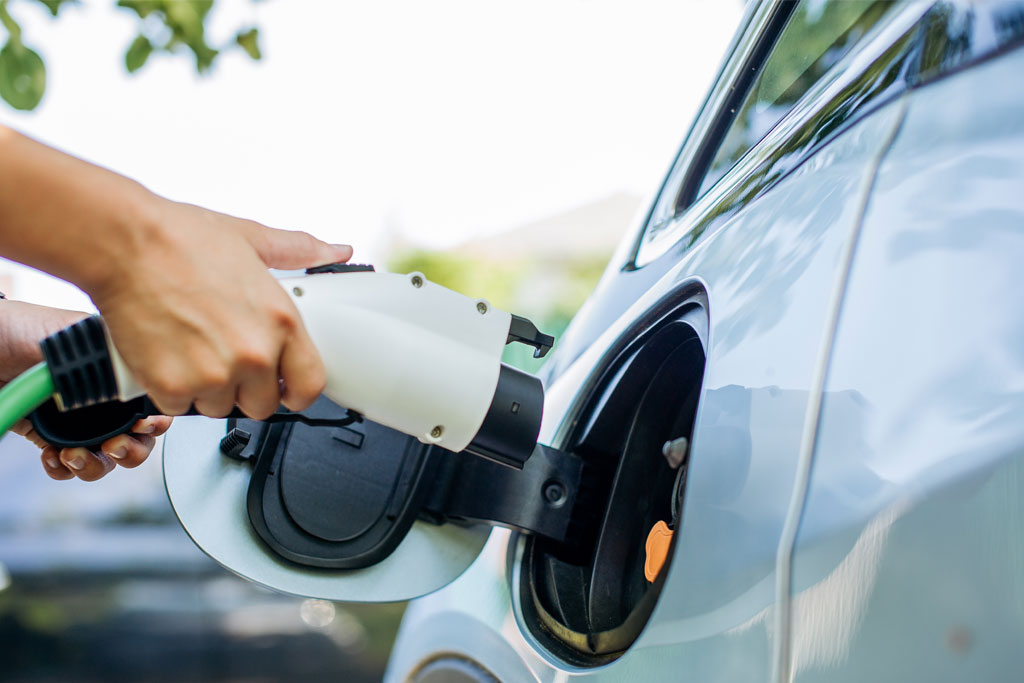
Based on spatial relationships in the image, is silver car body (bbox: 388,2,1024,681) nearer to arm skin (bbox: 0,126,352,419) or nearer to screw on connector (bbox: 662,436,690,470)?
screw on connector (bbox: 662,436,690,470)

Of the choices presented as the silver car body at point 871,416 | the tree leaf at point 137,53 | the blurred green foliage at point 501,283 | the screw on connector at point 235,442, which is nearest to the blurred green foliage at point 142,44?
the tree leaf at point 137,53

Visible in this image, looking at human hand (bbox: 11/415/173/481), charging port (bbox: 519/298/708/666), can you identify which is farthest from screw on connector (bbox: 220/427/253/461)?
charging port (bbox: 519/298/708/666)

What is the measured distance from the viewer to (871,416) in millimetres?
620

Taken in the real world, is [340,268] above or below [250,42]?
below

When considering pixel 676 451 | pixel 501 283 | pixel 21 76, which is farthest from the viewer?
pixel 501 283

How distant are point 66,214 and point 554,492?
624 mm

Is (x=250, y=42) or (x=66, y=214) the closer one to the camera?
(x=66, y=214)

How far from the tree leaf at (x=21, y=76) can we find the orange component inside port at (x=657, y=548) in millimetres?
1842

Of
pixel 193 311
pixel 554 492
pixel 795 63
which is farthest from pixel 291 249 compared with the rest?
pixel 795 63

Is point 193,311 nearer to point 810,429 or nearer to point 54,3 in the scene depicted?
point 810,429

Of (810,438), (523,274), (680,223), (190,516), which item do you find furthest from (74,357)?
(523,274)

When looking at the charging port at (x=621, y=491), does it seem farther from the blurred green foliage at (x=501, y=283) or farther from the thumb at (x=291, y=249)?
the blurred green foliage at (x=501, y=283)

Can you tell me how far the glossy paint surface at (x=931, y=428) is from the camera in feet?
1.80

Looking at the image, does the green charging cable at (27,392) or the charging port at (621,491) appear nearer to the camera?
the green charging cable at (27,392)
